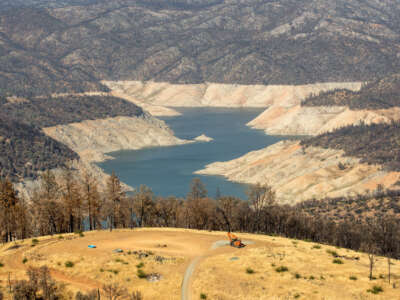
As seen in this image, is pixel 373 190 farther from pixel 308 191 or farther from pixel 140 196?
pixel 140 196

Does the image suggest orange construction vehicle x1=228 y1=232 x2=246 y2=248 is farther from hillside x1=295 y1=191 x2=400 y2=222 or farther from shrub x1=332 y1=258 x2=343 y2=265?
hillside x1=295 y1=191 x2=400 y2=222

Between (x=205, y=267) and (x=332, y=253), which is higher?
(x=332, y=253)

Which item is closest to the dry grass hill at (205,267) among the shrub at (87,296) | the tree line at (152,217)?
the shrub at (87,296)

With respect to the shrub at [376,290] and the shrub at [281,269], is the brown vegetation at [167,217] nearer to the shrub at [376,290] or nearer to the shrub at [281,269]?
the shrub at [281,269]

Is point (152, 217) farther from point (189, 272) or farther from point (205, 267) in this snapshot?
point (189, 272)

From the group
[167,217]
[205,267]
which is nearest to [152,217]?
[167,217]

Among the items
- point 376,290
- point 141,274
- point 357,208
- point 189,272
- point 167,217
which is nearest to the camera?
point 376,290

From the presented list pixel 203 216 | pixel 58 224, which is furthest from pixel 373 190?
pixel 58 224
